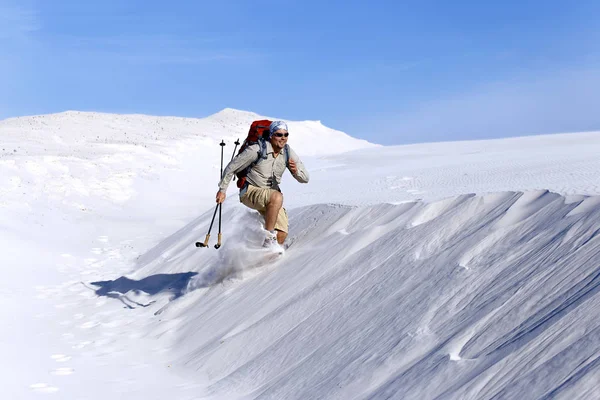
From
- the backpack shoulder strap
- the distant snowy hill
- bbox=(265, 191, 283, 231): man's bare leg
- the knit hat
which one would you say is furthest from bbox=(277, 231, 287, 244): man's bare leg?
the distant snowy hill

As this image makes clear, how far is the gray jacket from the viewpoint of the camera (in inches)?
296

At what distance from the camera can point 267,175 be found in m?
7.62

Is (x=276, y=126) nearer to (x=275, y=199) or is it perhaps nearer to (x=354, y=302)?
(x=275, y=199)

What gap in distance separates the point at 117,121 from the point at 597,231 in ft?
120

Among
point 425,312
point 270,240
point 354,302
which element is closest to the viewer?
point 425,312

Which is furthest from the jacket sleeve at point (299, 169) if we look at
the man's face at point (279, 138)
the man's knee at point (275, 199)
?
the man's knee at point (275, 199)

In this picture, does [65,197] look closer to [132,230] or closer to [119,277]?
[132,230]

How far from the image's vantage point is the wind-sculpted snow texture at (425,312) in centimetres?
359

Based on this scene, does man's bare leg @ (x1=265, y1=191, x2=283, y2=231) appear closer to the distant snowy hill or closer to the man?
the man

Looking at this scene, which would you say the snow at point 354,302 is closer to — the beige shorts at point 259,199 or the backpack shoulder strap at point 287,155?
the beige shorts at point 259,199

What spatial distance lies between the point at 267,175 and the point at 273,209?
0.36 m

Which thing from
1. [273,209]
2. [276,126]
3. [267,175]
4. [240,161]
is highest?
[276,126]

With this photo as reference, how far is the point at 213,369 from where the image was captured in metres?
5.71

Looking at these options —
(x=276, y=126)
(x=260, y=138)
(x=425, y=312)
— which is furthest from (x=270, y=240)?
(x=425, y=312)
